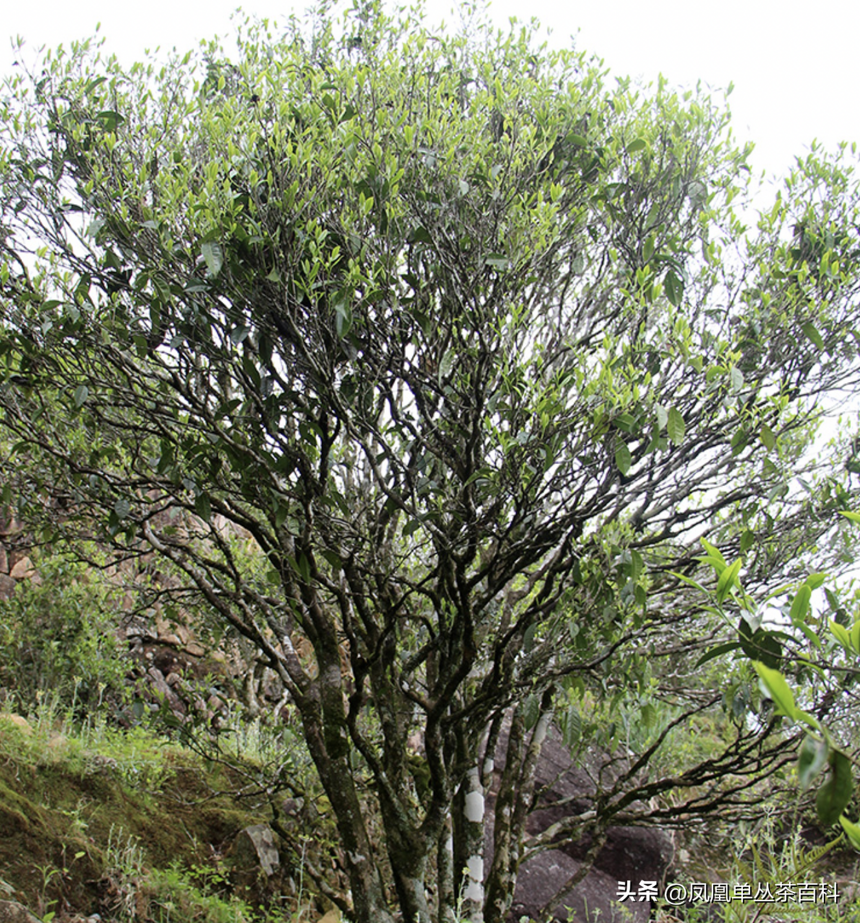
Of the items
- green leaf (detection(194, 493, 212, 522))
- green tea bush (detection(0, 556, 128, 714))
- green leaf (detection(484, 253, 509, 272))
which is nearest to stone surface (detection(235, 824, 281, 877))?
green tea bush (detection(0, 556, 128, 714))

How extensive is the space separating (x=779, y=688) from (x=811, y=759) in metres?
0.14

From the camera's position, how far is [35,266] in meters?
4.05

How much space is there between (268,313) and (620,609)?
2056mm

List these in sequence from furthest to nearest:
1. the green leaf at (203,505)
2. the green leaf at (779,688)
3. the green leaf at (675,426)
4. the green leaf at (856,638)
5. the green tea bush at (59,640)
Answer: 1. the green tea bush at (59,640)
2. the green leaf at (203,505)
3. the green leaf at (675,426)
4. the green leaf at (856,638)
5. the green leaf at (779,688)

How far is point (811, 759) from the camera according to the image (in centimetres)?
96

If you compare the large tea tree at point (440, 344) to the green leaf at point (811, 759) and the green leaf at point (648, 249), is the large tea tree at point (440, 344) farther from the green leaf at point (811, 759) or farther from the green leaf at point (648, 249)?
the green leaf at point (811, 759)

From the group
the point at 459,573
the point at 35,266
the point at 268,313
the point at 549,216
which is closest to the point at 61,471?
the point at 35,266

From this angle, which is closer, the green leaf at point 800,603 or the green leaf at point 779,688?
the green leaf at point 779,688

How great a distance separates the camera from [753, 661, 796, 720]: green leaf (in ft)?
3.00

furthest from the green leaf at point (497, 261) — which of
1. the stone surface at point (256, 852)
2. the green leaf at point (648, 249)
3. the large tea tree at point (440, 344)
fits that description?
the stone surface at point (256, 852)

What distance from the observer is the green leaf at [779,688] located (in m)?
0.91

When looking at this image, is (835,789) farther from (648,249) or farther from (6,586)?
(6,586)

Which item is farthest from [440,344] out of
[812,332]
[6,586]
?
[6,586]

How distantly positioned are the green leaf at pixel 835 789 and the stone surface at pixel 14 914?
3618 millimetres
